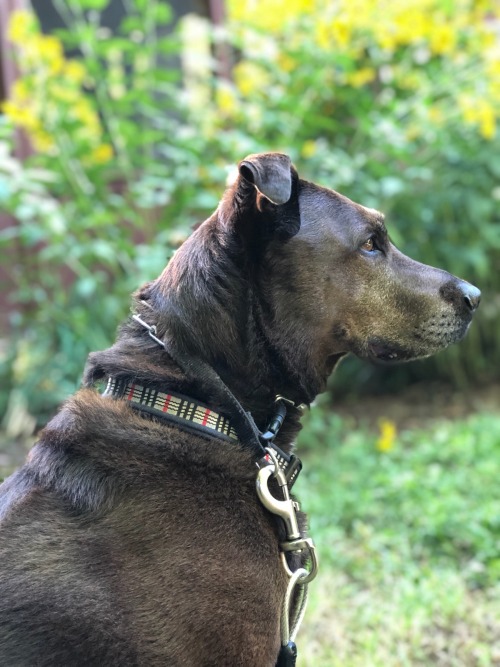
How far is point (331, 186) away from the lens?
385 centimetres

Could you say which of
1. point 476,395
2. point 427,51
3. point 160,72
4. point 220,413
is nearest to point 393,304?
point 220,413

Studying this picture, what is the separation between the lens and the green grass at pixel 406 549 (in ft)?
8.55

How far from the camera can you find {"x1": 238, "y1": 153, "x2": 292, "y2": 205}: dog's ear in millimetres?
1646

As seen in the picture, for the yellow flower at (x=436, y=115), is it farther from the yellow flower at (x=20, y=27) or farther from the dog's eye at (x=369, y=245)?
the dog's eye at (x=369, y=245)

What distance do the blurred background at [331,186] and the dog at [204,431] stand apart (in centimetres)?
132

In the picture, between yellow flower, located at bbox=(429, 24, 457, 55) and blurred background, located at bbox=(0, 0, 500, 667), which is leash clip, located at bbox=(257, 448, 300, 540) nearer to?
blurred background, located at bbox=(0, 0, 500, 667)

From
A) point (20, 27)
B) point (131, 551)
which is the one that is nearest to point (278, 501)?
point (131, 551)

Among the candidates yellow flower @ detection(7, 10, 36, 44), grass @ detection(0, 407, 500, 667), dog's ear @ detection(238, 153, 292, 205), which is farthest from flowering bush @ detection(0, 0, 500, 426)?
dog's ear @ detection(238, 153, 292, 205)

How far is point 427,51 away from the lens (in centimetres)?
456

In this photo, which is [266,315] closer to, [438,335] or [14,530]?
[438,335]

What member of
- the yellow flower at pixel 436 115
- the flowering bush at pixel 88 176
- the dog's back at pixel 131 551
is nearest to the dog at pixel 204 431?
the dog's back at pixel 131 551

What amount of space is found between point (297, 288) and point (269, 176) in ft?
1.08

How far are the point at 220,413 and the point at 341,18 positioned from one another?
3224mm

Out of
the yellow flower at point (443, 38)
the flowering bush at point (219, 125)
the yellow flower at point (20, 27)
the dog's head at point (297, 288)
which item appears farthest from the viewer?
the yellow flower at point (443, 38)
